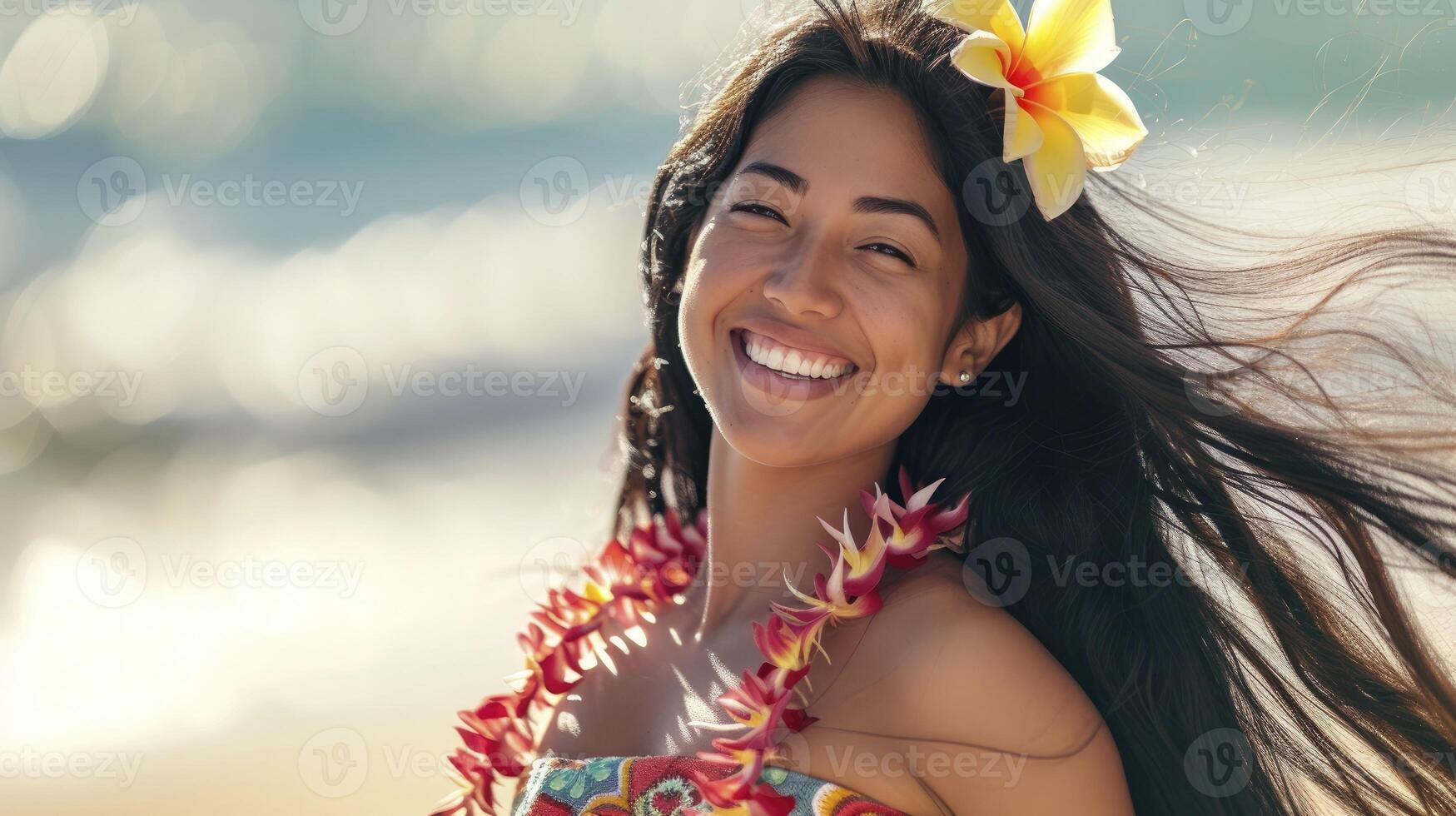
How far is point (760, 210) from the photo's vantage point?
2.60 m

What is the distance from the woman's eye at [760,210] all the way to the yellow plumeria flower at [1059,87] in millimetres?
421

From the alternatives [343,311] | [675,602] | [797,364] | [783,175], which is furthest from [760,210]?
[343,311]

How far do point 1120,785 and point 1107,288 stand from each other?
903 mm

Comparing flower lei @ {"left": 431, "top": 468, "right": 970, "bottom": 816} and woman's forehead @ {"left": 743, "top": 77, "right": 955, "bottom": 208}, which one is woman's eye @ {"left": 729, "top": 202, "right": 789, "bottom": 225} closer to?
woman's forehead @ {"left": 743, "top": 77, "right": 955, "bottom": 208}

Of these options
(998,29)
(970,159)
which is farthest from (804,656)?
(998,29)

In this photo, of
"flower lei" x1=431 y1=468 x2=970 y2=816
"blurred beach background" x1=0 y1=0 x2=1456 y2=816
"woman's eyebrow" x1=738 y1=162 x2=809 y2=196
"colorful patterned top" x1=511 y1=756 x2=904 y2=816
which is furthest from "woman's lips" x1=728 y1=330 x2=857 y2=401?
"blurred beach background" x1=0 y1=0 x2=1456 y2=816

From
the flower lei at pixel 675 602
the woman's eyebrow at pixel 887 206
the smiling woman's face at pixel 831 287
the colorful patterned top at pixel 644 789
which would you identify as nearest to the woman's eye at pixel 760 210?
the smiling woman's face at pixel 831 287

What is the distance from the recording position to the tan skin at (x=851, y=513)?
223 centimetres

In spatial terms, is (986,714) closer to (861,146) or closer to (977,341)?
(977,341)

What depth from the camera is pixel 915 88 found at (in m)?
2.57

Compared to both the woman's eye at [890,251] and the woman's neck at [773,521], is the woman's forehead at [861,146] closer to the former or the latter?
the woman's eye at [890,251]

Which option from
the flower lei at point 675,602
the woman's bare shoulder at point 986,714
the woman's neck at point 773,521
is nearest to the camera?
the woman's bare shoulder at point 986,714

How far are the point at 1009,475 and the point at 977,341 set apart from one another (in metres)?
0.27

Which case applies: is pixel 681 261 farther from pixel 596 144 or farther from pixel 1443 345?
pixel 596 144
